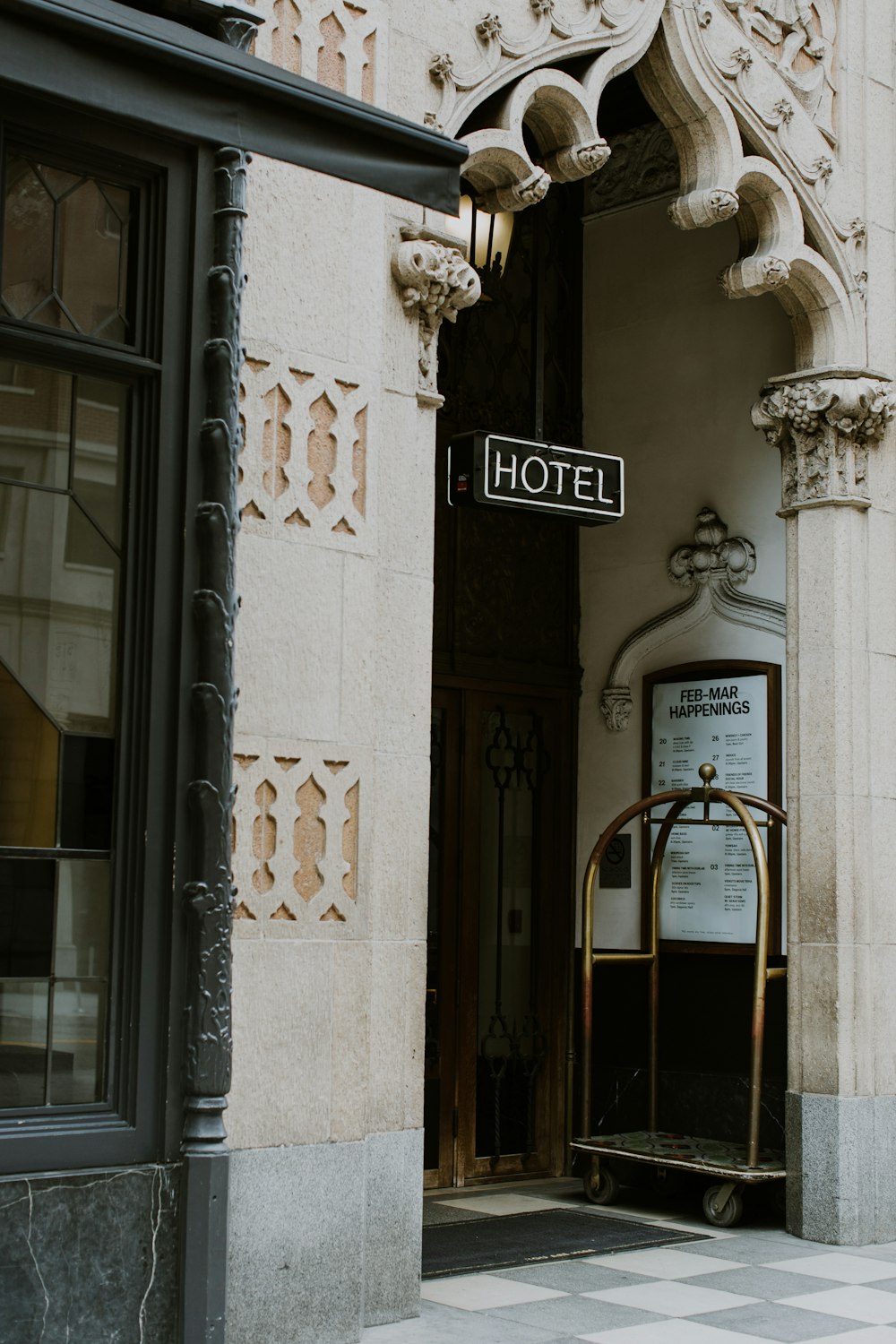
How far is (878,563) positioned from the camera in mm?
8547

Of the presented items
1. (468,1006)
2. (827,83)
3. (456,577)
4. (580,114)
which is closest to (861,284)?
(827,83)

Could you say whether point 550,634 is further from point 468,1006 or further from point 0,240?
point 0,240

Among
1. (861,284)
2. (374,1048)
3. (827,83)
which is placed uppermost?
(827,83)

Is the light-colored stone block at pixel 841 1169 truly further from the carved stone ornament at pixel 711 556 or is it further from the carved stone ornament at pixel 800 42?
the carved stone ornament at pixel 800 42

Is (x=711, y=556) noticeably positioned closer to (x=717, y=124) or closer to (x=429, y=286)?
(x=717, y=124)

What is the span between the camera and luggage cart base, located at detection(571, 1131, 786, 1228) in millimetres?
8156

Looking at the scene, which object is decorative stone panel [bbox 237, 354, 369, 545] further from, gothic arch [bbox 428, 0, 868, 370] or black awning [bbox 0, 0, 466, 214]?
gothic arch [bbox 428, 0, 868, 370]

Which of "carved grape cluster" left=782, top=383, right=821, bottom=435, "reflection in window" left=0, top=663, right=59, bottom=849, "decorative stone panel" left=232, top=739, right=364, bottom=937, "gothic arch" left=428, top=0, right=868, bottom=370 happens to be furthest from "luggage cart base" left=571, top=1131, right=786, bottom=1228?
"reflection in window" left=0, top=663, right=59, bottom=849

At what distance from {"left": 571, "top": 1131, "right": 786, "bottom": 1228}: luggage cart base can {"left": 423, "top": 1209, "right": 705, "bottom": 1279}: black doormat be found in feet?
0.90

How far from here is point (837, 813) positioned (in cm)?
820

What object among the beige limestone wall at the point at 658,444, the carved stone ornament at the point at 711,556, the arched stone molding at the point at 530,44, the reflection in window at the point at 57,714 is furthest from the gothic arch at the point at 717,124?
the reflection in window at the point at 57,714

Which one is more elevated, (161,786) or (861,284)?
(861,284)

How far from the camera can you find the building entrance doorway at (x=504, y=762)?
948 cm

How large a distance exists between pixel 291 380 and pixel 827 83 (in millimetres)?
4111
